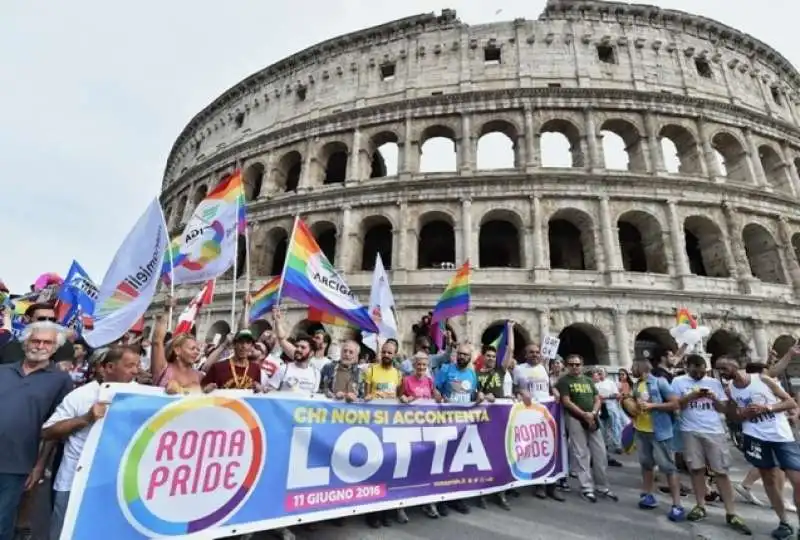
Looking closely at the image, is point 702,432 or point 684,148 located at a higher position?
point 684,148

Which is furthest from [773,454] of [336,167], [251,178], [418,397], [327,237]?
[251,178]

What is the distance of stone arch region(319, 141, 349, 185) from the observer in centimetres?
2089

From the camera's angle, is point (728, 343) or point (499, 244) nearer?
point (728, 343)

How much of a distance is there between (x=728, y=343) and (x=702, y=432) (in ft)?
49.0

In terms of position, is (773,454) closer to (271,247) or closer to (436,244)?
(436,244)

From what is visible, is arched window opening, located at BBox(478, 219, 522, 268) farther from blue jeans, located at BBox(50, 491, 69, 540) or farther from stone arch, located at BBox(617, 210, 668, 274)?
blue jeans, located at BBox(50, 491, 69, 540)

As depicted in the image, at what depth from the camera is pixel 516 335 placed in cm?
1669

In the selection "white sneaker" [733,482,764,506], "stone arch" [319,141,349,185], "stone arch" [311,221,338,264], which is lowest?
"white sneaker" [733,482,764,506]

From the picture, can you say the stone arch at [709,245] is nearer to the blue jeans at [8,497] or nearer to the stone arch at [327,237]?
the stone arch at [327,237]

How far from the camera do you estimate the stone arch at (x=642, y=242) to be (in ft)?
55.0

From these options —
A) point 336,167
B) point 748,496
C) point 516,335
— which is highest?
point 336,167

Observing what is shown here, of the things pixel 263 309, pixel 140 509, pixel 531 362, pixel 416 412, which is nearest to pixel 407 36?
pixel 263 309

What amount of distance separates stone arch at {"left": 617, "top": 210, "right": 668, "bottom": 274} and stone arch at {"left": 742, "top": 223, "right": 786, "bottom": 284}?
14.1 ft

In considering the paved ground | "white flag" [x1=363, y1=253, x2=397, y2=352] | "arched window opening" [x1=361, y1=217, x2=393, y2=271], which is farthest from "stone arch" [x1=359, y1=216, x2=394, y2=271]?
the paved ground
